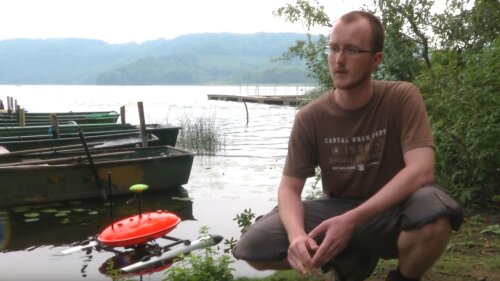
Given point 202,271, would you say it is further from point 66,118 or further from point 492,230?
point 66,118

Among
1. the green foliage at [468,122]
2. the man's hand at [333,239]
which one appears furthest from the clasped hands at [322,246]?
the green foliage at [468,122]

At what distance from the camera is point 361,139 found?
8.14 feet

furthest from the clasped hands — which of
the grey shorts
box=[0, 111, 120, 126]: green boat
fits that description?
box=[0, 111, 120, 126]: green boat

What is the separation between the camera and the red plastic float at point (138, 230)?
551cm

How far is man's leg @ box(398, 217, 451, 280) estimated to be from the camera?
7.18ft

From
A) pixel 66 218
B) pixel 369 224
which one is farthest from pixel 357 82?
pixel 66 218

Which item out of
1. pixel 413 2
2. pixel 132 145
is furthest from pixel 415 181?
pixel 132 145

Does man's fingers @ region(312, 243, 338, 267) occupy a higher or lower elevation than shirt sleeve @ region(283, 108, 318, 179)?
lower

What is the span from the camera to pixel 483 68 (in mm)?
4906

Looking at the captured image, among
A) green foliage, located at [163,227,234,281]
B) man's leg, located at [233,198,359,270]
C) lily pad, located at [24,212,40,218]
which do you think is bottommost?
lily pad, located at [24,212,40,218]

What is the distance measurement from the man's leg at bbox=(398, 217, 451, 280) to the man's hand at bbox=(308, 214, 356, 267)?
0.77 ft

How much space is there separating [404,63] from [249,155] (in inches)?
313

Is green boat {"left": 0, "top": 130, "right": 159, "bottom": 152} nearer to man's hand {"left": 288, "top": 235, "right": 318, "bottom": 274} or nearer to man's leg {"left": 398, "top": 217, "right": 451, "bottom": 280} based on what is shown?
man's hand {"left": 288, "top": 235, "right": 318, "bottom": 274}

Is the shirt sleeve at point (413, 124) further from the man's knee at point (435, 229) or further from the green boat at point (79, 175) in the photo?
→ the green boat at point (79, 175)
